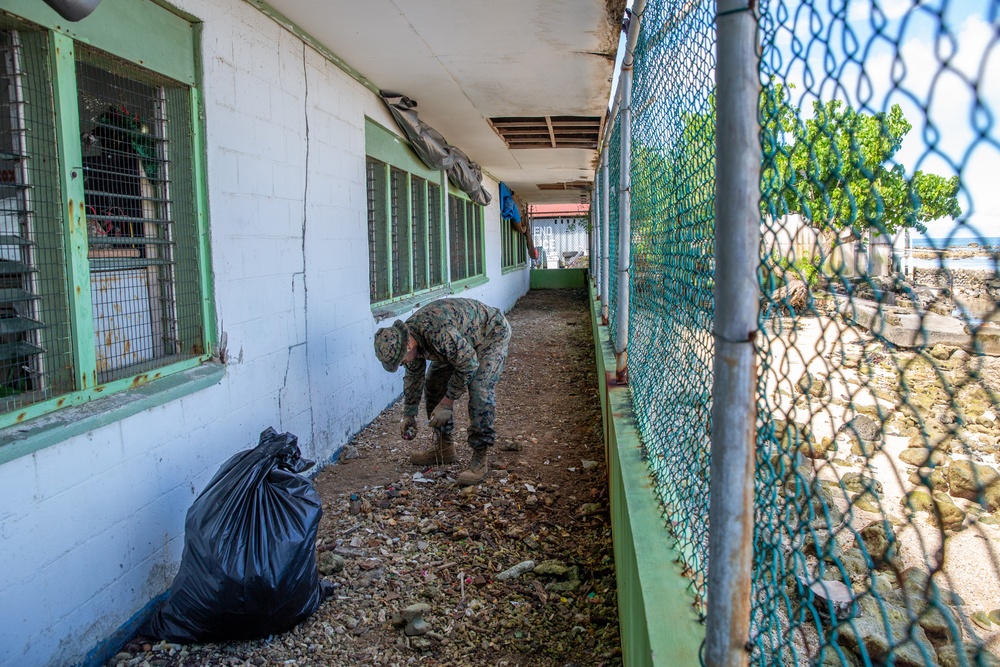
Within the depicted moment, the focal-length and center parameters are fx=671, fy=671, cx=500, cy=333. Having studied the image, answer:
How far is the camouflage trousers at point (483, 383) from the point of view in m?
4.79

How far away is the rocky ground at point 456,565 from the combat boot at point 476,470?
68mm

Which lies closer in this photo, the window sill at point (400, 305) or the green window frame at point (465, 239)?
the window sill at point (400, 305)

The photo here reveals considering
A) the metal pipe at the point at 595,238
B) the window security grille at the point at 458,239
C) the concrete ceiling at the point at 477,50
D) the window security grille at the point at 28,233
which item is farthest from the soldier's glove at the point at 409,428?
the window security grille at the point at 458,239

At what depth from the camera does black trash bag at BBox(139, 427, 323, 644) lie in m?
2.70

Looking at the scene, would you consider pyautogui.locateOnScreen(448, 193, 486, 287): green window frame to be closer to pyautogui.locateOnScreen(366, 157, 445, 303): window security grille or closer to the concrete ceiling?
pyautogui.locateOnScreen(366, 157, 445, 303): window security grille

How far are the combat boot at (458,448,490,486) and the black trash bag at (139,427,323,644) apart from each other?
176 cm

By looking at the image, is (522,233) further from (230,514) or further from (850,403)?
(850,403)

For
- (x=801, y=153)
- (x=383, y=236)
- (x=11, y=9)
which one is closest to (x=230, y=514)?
(x=11, y=9)

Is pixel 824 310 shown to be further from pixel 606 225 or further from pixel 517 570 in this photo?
pixel 606 225

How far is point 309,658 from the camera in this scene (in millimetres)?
2781

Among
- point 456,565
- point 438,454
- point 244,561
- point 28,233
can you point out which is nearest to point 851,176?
point 244,561

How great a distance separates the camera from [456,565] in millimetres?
3564

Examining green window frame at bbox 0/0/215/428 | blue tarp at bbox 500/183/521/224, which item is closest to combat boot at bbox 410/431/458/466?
green window frame at bbox 0/0/215/428

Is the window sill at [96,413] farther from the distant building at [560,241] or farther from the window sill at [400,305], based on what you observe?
the distant building at [560,241]
